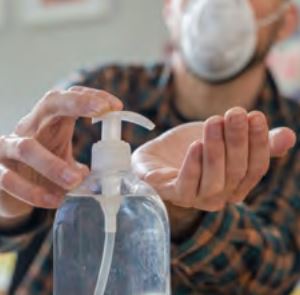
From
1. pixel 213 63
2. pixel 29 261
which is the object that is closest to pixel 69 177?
pixel 29 261

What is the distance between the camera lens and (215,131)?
0.59 metres

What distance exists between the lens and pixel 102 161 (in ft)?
1.87

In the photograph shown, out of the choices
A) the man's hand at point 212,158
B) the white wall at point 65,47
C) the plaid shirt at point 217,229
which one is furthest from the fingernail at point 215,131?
the white wall at point 65,47

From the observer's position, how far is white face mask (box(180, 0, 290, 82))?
121 centimetres

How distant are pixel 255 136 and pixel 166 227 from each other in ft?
0.34

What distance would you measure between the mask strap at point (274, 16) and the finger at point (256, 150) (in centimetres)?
Answer: 68

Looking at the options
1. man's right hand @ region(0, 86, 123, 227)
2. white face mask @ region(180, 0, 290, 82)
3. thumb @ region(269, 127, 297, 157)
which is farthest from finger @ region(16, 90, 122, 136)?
white face mask @ region(180, 0, 290, 82)

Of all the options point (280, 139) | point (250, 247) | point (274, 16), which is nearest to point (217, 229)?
point (250, 247)

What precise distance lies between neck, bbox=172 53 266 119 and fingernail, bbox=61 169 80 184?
66 cm

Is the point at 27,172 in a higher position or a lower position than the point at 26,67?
higher

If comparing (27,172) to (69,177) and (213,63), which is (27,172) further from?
(213,63)

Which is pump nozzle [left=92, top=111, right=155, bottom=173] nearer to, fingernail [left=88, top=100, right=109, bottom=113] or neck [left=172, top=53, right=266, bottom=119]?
fingernail [left=88, top=100, right=109, bottom=113]

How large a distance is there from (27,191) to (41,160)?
0.10 feet

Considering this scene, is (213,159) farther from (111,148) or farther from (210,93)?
(210,93)
